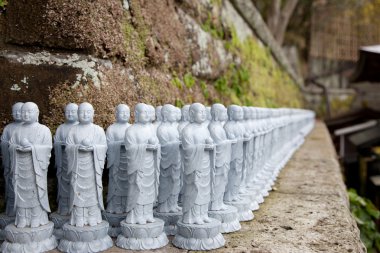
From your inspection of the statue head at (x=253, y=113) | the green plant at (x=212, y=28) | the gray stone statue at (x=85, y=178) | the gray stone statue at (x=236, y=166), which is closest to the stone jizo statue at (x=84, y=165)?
the gray stone statue at (x=85, y=178)

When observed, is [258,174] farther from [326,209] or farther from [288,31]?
[288,31]

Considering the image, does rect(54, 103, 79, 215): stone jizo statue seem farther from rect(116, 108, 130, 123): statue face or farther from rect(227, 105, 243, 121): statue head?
rect(227, 105, 243, 121): statue head

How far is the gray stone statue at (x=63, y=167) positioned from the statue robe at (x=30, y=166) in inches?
8.1

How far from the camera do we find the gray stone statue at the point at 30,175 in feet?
7.22

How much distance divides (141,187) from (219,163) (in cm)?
49

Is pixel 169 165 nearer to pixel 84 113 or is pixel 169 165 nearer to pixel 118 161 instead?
pixel 118 161

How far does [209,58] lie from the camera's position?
5492 millimetres

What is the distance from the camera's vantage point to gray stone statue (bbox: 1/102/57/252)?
2199mm

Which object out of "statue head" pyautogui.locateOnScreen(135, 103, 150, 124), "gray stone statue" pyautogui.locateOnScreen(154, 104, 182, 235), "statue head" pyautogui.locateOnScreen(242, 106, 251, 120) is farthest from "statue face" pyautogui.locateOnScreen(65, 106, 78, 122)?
"statue head" pyautogui.locateOnScreen(242, 106, 251, 120)

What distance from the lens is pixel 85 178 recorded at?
91.0 inches

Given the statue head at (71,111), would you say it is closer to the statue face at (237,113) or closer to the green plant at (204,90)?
the statue face at (237,113)

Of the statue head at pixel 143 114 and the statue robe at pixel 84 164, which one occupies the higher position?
the statue head at pixel 143 114

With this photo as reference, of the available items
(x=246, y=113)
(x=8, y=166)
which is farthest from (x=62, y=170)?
(x=246, y=113)

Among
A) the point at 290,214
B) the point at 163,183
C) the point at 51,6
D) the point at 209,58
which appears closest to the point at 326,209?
the point at 290,214
